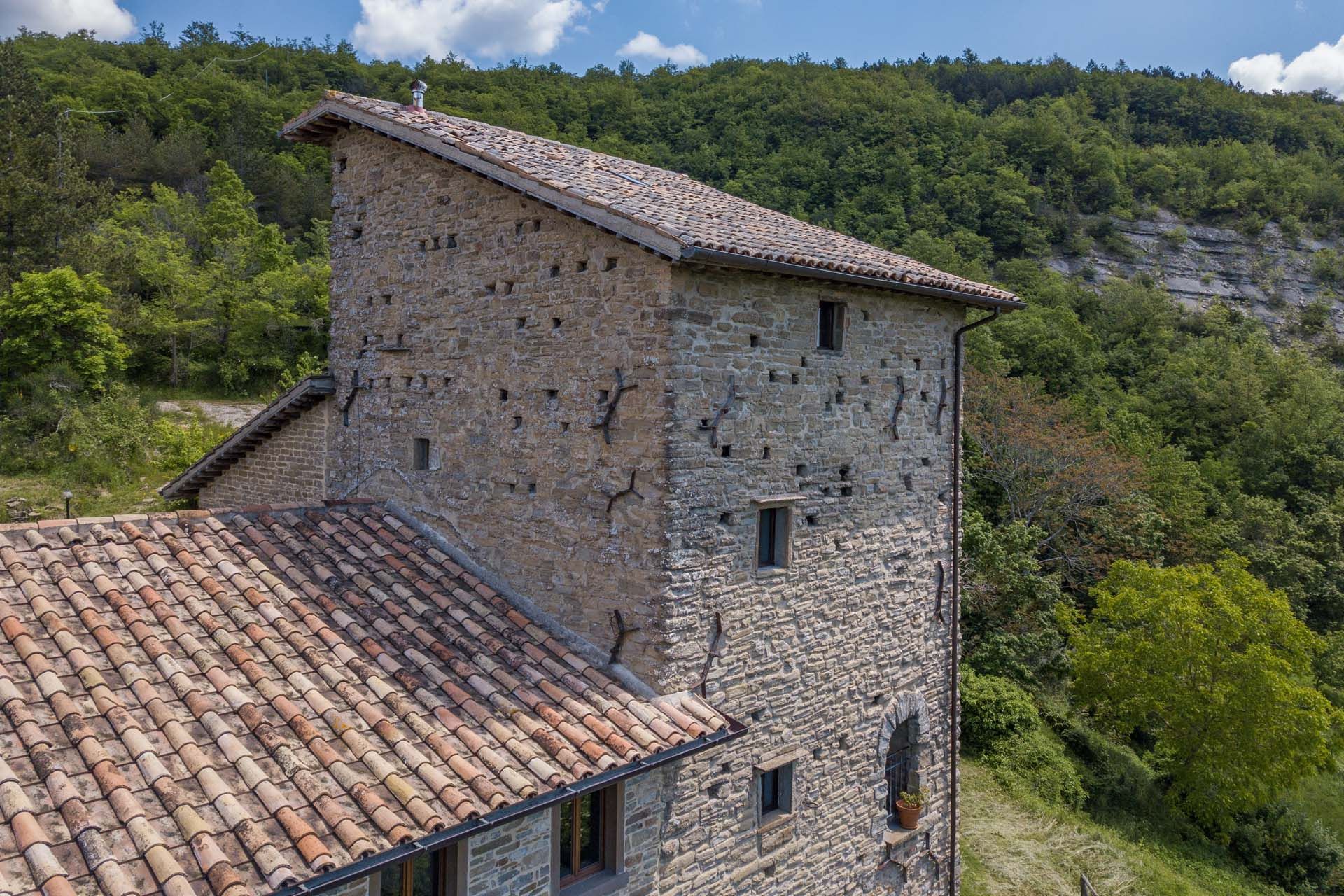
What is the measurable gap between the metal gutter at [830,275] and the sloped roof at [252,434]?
18.5 feet

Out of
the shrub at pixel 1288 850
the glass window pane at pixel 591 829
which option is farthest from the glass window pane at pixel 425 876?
the shrub at pixel 1288 850

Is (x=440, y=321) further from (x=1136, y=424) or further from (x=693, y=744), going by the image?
(x=1136, y=424)

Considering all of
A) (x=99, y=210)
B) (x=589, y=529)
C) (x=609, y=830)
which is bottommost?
(x=609, y=830)

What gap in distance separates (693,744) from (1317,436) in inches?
1471

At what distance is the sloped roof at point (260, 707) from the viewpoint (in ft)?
14.8

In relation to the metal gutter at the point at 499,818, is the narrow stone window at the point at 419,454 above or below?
above

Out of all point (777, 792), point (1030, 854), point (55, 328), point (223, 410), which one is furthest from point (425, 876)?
point (55, 328)

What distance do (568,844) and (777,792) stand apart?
272 centimetres

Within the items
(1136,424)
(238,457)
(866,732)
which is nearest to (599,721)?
(866,732)

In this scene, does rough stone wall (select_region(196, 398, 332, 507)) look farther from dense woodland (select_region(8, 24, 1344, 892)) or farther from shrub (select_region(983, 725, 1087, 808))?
shrub (select_region(983, 725, 1087, 808))

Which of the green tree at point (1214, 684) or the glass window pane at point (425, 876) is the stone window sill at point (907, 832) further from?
the green tree at point (1214, 684)

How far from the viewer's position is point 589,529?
770cm

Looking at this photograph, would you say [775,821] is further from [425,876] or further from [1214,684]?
[1214,684]

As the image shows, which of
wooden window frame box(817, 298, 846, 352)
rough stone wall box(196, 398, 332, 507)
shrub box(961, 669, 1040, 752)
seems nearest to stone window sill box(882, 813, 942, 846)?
wooden window frame box(817, 298, 846, 352)
